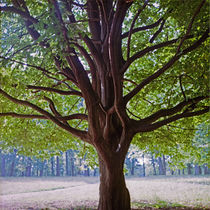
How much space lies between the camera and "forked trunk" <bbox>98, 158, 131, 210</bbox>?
5.40 metres

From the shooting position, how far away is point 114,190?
17.9 ft

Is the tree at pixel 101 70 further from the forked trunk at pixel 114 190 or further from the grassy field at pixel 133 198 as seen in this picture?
the grassy field at pixel 133 198

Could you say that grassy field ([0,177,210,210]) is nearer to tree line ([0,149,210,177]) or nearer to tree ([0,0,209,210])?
tree ([0,0,209,210])

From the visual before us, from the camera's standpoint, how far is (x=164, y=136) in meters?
7.13

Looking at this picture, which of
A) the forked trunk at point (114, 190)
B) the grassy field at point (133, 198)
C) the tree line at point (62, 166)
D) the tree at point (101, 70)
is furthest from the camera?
the tree line at point (62, 166)

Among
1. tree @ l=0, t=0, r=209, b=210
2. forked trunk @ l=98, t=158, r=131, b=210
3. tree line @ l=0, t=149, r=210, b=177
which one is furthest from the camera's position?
tree line @ l=0, t=149, r=210, b=177

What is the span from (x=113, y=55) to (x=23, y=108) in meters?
4.80

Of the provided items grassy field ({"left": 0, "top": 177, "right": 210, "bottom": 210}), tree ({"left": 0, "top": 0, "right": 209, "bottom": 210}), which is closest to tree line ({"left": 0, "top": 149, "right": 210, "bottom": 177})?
grassy field ({"left": 0, "top": 177, "right": 210, "bottom": 210})

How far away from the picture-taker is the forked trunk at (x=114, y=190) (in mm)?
5398

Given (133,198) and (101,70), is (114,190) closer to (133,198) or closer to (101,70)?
(101,70)

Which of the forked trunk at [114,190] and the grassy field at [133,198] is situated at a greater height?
the forked trunk at [114,190]

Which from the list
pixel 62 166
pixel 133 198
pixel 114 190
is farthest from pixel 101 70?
pixel 62 166

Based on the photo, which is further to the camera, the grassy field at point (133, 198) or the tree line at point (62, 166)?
the tree line at point (62, 166)

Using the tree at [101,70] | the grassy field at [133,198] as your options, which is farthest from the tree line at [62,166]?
the tree at [101,70]
